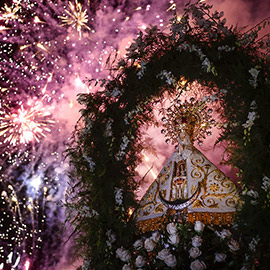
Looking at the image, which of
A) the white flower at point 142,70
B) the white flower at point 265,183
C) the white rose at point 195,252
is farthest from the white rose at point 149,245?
the white flower at point 142,70

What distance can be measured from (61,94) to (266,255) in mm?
5488

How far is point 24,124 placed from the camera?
25.0ft

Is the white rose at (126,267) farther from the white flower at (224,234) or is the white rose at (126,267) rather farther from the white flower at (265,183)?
the white flower at (265,183)

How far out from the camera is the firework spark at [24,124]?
7.55 metres

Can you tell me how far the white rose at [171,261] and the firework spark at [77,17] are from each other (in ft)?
17.6

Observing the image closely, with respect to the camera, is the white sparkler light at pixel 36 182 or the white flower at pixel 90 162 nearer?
the white flower at pixel 90 162

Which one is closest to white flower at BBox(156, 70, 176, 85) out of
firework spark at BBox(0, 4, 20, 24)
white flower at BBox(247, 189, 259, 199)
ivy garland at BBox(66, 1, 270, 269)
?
ivy garland at BBox(66, 1, 270, 269)

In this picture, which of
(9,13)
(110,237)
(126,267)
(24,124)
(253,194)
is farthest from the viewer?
(9,13)

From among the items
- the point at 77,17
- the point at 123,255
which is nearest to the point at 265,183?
the point at 123,255

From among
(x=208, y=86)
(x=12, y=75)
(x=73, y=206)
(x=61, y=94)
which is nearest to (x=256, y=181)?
(x=208, y=86)

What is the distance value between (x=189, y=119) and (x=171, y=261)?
1.71 m

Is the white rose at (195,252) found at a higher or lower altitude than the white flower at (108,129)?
lower

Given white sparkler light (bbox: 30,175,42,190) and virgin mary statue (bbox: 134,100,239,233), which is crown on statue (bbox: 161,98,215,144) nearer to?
virgin mary statue (bbox: 134,100,239,233)

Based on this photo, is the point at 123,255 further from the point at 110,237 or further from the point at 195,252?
the point at 195,252
